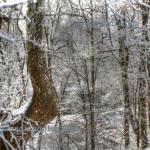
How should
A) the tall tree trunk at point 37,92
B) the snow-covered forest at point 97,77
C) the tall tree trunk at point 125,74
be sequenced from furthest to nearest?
the tall tree trunk at point 125,74 < the snow-covered forest at point 97,77 < the tall tree trunk at point 37,92

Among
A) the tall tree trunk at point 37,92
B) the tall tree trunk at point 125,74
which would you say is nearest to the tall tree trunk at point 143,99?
the tall tree trunk at point 125,74

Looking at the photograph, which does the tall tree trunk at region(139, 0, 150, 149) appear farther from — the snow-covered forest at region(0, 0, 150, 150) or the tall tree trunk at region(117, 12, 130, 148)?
the tall tree trunk at region(117, 12, 130, 148)

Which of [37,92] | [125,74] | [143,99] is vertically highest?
[37,92]

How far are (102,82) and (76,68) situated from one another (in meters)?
1.56

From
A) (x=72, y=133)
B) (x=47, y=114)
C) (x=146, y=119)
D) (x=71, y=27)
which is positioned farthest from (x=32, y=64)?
(x=71, y=27)

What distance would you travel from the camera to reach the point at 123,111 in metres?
23.8

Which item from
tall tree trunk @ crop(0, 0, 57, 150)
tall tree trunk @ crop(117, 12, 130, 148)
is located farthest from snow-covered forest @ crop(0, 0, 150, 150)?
tall tree trunk @ crop(0, 0, 57, 150)

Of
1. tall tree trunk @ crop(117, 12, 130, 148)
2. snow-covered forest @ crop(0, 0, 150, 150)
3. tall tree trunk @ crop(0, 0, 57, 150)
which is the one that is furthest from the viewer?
tall tree trunk @ crop(117, 12, 130, 148)

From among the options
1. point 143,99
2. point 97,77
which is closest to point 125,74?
point 143,99

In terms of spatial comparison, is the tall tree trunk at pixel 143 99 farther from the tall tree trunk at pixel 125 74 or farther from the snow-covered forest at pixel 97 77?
the tall tree trunk at pixel 125 74

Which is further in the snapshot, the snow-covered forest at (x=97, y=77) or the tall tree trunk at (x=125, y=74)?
the tall tree trunk at (x=125, y=74)

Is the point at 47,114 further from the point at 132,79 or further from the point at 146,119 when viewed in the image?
the point at 132,79

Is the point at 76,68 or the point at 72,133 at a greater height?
the point at 76,68

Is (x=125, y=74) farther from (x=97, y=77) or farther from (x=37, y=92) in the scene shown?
(x=37, y=92)
